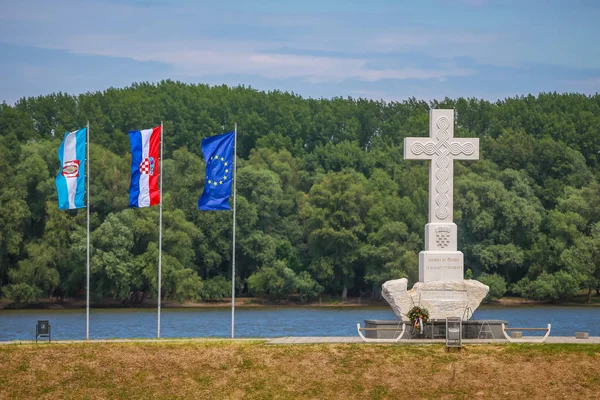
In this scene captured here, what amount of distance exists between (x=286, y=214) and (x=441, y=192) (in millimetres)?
62446

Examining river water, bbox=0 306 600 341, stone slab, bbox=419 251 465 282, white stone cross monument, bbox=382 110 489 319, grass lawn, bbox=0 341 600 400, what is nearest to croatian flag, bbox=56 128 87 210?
grass lawn, bbox=0 341 600 400

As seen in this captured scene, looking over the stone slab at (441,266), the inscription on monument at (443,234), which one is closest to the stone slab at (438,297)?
the stone slab at (441,266)

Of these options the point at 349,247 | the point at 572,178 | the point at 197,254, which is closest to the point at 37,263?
the point at 197,254

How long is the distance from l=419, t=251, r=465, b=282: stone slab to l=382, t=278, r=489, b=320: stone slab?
49 cm

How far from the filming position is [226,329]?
228 ft

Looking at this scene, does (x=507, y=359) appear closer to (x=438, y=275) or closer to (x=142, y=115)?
(x=438, y=275)

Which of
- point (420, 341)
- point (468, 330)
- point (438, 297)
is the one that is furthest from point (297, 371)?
point (438, 297)

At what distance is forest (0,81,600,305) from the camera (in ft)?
305

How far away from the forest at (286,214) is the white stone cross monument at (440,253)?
48635mm

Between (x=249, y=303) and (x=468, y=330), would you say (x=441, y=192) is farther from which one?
(x=249, y=303)

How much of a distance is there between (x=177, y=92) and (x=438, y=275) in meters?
87.6

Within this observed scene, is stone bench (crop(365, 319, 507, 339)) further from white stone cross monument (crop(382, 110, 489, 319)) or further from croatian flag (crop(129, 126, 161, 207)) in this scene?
croatian flag (crop(129, 126, 161, 207))

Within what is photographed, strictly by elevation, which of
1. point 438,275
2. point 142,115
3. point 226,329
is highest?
point 142,115

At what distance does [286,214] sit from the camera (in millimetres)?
107000
